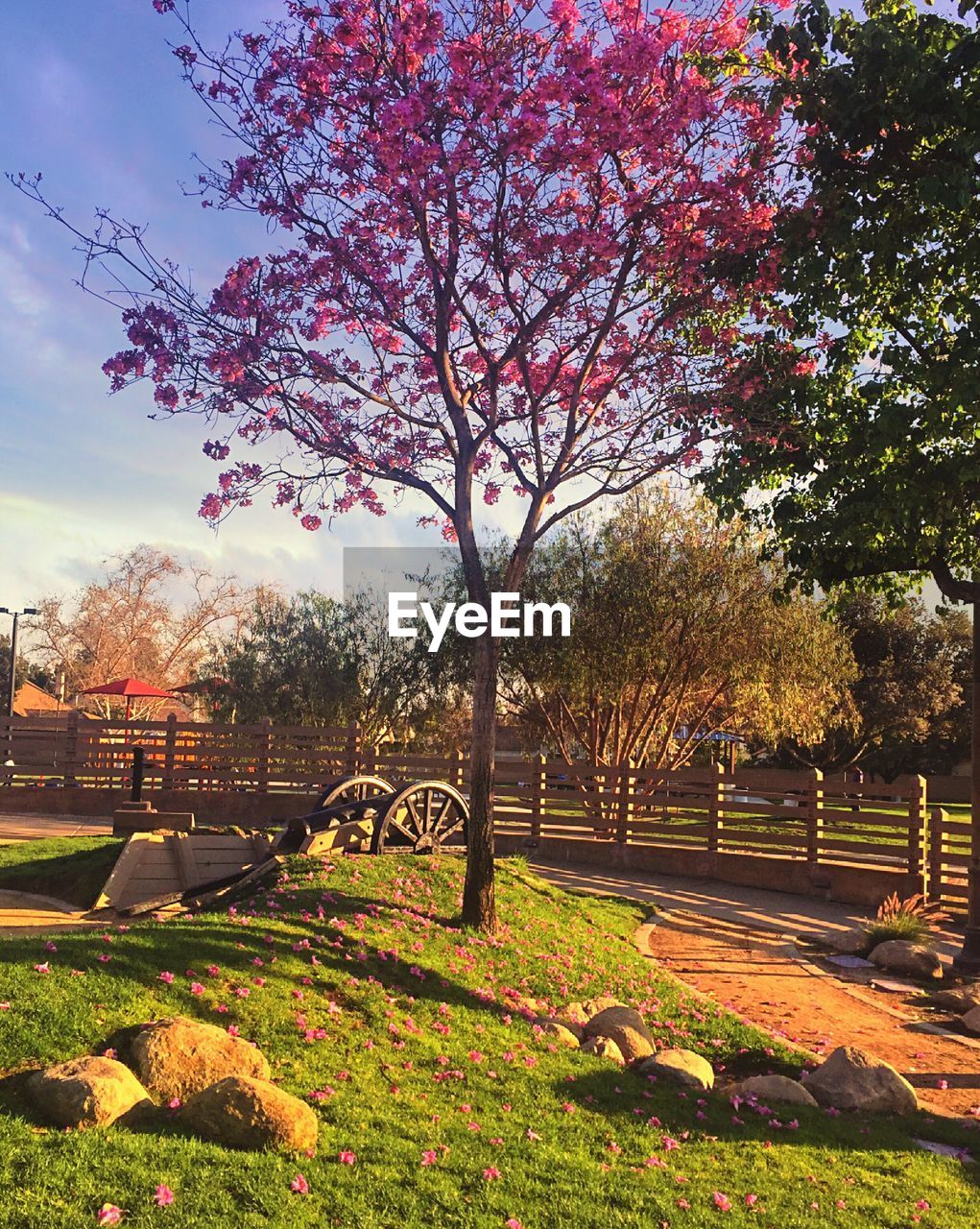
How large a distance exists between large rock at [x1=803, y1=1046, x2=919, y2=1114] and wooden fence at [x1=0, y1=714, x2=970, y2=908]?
23.5 feet

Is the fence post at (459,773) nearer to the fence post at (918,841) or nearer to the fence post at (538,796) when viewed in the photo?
the fence post at (538,796)

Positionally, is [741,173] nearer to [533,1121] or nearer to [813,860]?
[533,1121]

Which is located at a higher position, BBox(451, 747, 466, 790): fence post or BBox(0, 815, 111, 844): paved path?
BBox(451, 747, 466, 790): fence post

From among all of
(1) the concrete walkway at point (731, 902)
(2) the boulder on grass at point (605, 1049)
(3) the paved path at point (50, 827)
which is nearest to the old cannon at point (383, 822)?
(1) the concrete walkway at point (731, 902)

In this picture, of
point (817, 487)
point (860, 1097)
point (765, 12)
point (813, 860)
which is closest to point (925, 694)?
point (813, 860)

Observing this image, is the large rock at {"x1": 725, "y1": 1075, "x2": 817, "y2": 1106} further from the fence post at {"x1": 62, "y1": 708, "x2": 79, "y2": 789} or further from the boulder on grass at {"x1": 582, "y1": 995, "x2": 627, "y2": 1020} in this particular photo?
the fence post at {"x1": 62, "y1": 708, "x2": 79, "y2": 789}

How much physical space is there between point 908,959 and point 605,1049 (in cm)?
593

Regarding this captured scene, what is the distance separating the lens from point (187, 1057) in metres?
5.53

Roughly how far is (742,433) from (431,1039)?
23.5 ft

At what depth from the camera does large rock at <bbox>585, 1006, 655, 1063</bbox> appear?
7836 mm

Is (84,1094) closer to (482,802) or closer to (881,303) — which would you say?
(482,802)

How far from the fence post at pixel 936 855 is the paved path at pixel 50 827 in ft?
45.4

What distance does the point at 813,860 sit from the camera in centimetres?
1691

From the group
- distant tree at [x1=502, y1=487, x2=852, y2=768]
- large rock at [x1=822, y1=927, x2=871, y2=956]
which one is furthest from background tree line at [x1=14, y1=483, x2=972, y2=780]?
large rock at [x1=822, y1=927, x2=871, y2=956]
